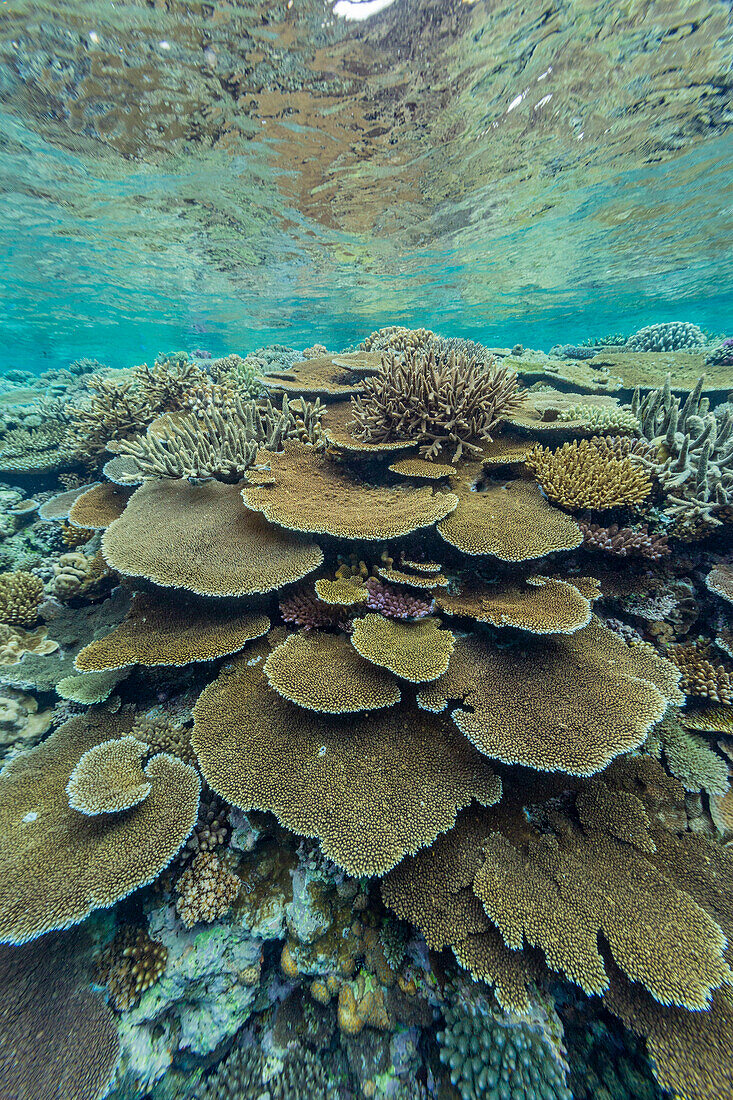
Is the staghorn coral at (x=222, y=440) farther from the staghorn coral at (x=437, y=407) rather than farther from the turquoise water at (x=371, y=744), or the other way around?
the staghorn coral at (x=437, y=407)

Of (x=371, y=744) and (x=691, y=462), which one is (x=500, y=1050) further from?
(x=691, y=462)

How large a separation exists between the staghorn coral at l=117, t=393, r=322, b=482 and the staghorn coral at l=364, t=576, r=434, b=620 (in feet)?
7.75

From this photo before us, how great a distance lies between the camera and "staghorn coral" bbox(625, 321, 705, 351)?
10.7 metres

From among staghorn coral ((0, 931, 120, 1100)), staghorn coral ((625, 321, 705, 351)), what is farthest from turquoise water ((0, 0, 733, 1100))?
staghorn coral ((625, 321, 705, 351))

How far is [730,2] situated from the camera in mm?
7832

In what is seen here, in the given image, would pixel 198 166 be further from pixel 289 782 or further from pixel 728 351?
pixel 289 782

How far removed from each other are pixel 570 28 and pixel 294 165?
332 inches

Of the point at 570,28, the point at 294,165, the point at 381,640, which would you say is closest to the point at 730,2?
the point at 570,28

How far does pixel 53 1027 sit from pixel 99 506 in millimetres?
4597

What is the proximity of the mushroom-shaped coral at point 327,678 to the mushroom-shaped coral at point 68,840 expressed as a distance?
3.38ft

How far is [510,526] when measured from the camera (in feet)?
11.4

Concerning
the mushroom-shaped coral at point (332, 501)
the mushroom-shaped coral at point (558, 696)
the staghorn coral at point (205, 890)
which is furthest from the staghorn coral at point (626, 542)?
the staghorn coral at point (205, 890)

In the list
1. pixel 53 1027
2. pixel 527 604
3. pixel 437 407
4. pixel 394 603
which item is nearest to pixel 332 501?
pixel 394 603

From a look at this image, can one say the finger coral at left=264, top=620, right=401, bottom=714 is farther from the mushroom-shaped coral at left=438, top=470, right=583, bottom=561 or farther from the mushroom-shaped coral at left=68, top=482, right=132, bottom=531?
the mushroom-shaped coral at left=68, top=482, right=132, bottom=531
